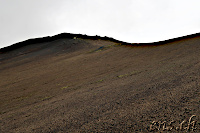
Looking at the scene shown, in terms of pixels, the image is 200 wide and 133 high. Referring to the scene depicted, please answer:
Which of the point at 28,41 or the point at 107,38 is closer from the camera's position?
the point at 107,38

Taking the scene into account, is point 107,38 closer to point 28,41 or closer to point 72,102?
point 28,41

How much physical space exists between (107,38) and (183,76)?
1310 centimetres

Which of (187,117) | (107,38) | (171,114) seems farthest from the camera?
(107,38)

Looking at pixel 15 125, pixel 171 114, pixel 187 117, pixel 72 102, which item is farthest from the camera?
pixel 72 102

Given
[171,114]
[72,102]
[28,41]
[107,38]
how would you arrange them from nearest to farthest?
1. [171,114]
2. [72,102]
3. [107,38]
4. [28,41]

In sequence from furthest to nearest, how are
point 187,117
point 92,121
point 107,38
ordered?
point 107,38
point 92,121
point 187,117

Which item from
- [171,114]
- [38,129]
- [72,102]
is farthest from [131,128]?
[72,102]

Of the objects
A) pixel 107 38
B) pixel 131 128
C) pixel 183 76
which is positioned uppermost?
pixel 107 38

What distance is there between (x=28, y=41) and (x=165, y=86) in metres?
17.9

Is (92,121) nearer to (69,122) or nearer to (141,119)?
(69,122)

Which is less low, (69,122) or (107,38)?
(107,38)

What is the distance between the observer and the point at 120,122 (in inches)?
71.3

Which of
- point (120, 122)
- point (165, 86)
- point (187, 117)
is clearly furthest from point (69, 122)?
point (165, 86)

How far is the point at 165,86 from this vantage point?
8.83ft
